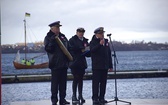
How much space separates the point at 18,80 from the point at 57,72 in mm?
15881

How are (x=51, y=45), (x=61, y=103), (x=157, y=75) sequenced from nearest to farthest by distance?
(x=51, y=45) → (x=61, y=103) → (x=157, y=75)

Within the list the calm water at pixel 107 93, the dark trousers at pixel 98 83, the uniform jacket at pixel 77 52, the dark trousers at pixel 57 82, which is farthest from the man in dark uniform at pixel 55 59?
the calm water at pixel 107 93

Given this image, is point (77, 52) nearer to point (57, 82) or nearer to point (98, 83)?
point (98, 83)

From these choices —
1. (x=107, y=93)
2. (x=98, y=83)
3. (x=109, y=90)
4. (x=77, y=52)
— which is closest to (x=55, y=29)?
(x=77, y=52)

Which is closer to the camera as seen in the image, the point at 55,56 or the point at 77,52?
the point at 55,56

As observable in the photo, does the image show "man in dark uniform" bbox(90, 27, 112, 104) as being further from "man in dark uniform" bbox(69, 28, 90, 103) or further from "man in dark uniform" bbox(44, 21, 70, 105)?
"man in dark uniform" bbox(44, 21, 70, 105)

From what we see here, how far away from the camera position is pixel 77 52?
8.43 meters

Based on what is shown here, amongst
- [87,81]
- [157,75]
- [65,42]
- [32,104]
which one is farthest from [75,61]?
[157,75]

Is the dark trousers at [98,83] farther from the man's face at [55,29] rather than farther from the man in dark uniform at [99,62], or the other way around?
the man's face at [55,29]

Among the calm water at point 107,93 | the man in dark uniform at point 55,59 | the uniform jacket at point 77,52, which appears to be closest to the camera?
the man in dark uniform at point 55,59

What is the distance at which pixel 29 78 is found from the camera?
23.3 meters

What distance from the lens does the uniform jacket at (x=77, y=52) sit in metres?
8.35

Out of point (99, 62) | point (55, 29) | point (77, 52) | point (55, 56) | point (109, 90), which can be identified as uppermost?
point (55, 29)

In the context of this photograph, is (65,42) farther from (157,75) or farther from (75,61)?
(157,75)
